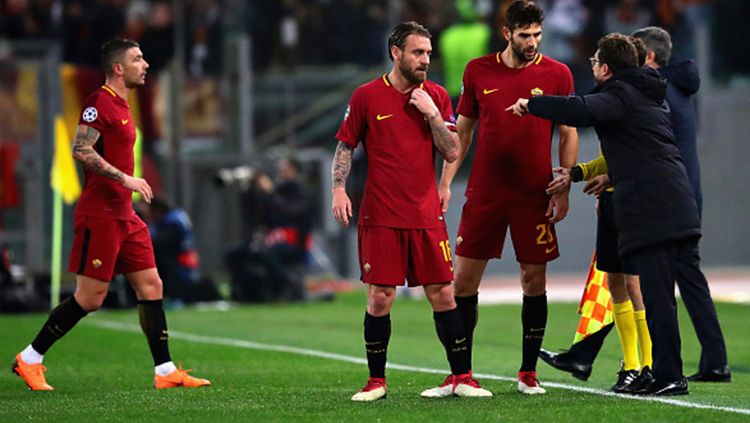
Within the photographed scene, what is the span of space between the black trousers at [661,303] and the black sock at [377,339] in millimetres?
1413

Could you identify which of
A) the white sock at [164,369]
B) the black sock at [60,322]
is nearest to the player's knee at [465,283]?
the white sock at [164,369]

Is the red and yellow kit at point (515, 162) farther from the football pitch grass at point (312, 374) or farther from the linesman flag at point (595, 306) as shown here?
the linesman flag at point (595, 306)

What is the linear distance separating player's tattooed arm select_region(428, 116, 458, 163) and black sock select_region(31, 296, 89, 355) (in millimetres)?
2894

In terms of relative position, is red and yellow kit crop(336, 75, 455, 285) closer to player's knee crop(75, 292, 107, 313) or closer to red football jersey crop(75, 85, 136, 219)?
red football jersey crop(75, 85, 136, 219)

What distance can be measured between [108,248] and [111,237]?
72mm

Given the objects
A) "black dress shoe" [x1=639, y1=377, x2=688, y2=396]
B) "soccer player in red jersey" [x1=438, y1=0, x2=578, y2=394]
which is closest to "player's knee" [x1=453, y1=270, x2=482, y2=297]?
"soccer player in red jersey" [x1=438, y1=0, x2=578, y2=394]

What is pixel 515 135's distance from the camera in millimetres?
9523

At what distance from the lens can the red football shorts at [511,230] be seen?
31.2 ft

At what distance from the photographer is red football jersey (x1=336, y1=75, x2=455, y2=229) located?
30.0 feet

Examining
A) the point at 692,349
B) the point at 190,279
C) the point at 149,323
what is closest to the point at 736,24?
the point at 190,279

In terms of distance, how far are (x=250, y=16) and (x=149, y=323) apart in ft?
47.6

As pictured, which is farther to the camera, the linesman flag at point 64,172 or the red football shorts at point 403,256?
the linesman flag at point 64,172

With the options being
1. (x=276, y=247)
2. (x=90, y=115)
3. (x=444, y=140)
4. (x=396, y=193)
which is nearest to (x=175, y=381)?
(x=90, y=115)

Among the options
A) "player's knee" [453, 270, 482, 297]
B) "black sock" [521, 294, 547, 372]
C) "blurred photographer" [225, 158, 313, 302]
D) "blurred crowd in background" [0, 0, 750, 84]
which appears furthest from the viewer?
"blurred crowd in background" [0, 0, 750, 84]
